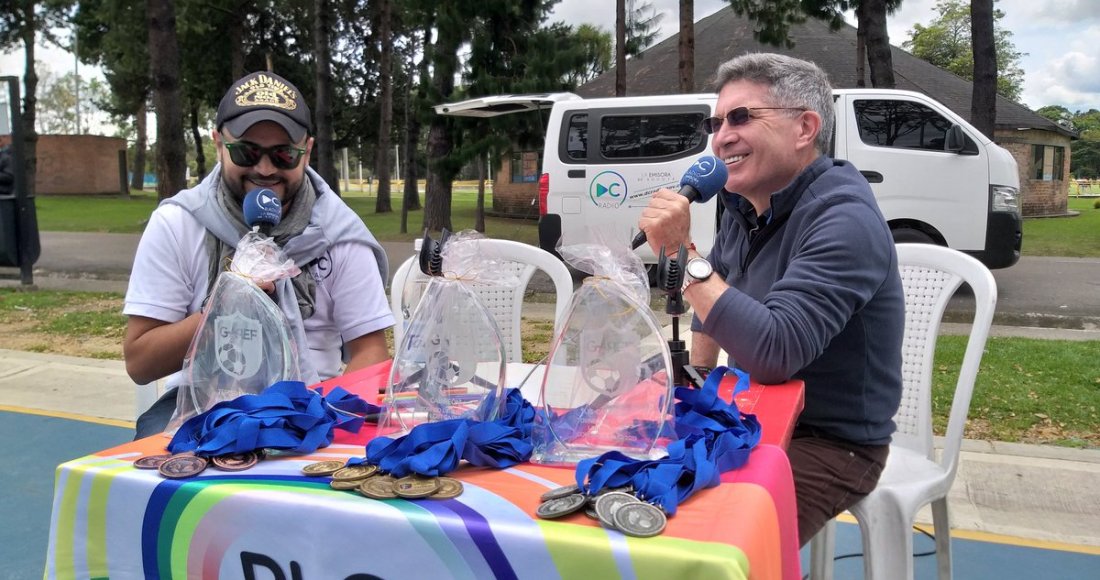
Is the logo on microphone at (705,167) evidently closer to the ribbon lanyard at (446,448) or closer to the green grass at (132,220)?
the ribbon lanyard at (446,448)

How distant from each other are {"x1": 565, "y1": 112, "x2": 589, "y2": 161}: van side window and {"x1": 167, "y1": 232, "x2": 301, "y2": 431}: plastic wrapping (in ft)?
26.2

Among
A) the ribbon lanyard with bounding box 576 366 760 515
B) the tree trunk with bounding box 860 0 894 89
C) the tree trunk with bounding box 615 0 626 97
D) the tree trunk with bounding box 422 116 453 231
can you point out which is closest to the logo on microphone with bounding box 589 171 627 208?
the tree trunk with bounding box 422 116 453 231

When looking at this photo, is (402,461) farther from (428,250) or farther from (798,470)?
(798,470)

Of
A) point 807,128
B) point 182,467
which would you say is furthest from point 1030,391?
point 182,467

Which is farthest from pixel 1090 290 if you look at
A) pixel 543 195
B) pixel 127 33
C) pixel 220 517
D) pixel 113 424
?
pixel 127 33

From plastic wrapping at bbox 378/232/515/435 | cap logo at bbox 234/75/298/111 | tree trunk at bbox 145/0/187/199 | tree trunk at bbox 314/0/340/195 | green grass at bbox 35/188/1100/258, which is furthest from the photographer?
green grass at bbox 35/188/1100/258

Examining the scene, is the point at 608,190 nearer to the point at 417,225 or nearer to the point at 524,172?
the point at 417,225

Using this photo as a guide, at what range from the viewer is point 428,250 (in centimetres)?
163

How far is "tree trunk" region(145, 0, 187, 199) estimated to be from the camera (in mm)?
10203

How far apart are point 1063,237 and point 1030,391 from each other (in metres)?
14.8

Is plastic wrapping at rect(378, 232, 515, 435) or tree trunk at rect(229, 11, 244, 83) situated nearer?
plastic wrapping at rect(378, 232, 515, 435)

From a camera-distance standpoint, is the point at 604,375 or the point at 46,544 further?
the point at 46,544

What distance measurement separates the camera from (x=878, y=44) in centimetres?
1206

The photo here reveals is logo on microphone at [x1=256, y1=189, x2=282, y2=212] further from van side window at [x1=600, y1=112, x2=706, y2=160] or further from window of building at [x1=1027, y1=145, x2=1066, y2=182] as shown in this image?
window of building at [x1=1027, y1=145, x2=1066, y2=182]
